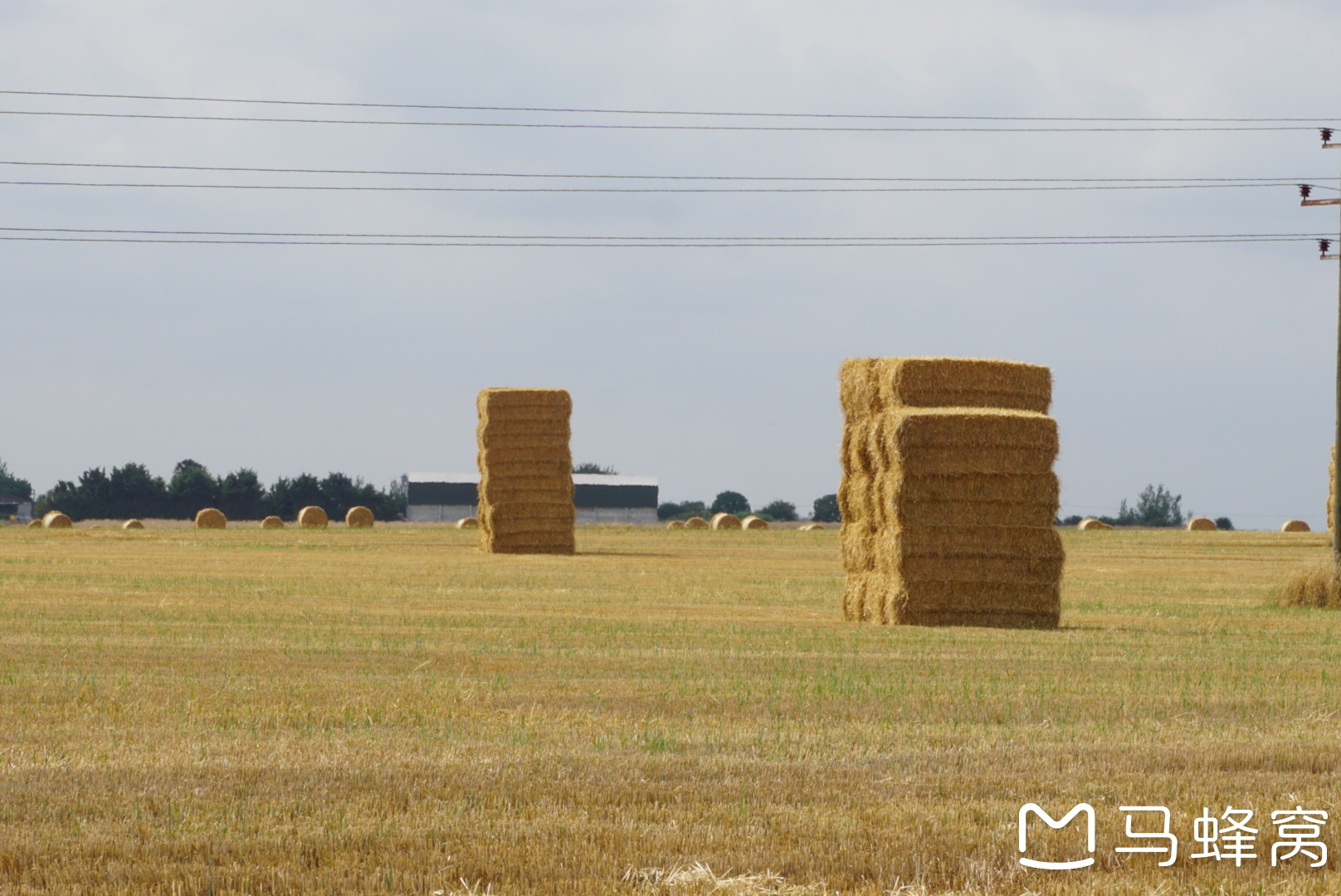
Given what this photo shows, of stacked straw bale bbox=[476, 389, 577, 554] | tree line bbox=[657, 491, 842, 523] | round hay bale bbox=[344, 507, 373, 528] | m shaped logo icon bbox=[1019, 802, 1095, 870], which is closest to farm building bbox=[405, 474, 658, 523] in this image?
tree line bbox=[657, 491, 842, 523]

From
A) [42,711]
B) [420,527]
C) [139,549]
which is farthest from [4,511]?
[42,711]

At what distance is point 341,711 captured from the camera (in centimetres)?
1162

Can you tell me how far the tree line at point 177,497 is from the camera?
94625 millimetres

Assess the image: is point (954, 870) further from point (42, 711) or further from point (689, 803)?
point (42, 711)

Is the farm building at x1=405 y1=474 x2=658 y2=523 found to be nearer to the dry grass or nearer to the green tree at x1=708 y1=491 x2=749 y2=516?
the green tree at x1=708 y1=491 x2=749 y2=516

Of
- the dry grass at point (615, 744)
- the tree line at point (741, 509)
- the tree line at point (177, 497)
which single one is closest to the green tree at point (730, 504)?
the tree line at point (741, 509)

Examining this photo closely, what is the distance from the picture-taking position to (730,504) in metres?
133

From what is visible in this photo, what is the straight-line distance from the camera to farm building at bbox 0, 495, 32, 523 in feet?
388

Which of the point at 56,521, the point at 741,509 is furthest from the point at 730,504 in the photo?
the point at 56,521

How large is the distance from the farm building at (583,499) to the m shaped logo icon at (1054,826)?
100554 mm

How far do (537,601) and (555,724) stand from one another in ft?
41.3

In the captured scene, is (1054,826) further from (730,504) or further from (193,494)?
(730,504)

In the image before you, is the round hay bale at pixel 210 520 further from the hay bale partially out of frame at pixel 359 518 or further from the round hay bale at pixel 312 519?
the hay bale partially out of frame at pixel 359 518

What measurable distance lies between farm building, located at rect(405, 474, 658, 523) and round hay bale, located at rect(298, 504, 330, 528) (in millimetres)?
43146
